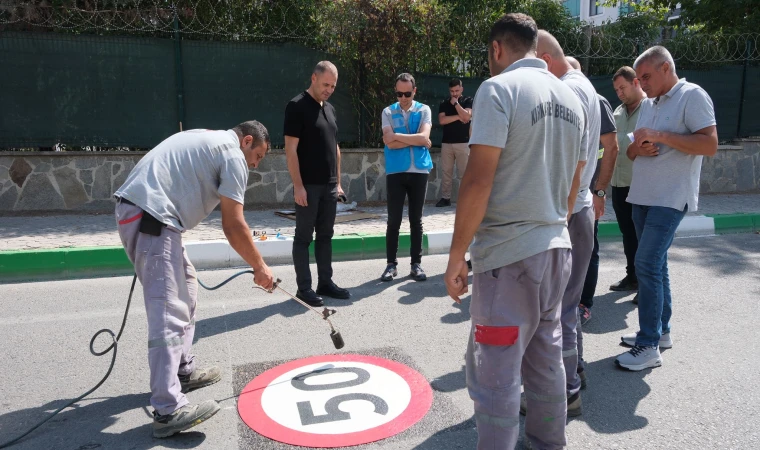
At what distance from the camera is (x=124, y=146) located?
358 inches

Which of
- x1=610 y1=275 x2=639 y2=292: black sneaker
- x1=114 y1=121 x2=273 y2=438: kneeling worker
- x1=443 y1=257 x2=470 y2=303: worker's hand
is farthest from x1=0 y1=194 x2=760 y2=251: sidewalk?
x1=443 y1=257 x2=470 y2=303: worker's hand

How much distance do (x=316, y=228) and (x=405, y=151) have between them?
1165 mm

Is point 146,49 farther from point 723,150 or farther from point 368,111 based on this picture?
point 723,150

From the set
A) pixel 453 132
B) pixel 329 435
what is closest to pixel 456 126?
pixel 453 132

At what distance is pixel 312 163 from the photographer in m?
5.27

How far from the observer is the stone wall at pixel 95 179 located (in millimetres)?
8578

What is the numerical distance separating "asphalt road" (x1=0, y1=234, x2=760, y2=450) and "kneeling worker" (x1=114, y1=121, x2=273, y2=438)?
280 mm

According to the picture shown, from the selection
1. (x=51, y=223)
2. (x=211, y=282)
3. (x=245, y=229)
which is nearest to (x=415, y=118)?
(x=211, y=282)

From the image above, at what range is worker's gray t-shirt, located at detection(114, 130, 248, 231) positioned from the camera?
10.4ft

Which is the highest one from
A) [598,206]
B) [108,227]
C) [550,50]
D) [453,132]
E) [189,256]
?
[550,50]

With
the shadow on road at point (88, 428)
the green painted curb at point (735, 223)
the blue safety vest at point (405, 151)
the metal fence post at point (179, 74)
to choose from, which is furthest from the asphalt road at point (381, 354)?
the metal fence post at point (179, 74)

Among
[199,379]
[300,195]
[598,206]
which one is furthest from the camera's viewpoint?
[300,195]

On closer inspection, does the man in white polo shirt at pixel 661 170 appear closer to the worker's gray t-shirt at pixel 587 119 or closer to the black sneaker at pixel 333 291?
the worker's gray t-shirt at pixel 587 119

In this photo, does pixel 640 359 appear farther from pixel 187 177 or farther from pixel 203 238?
pixel 203 238
